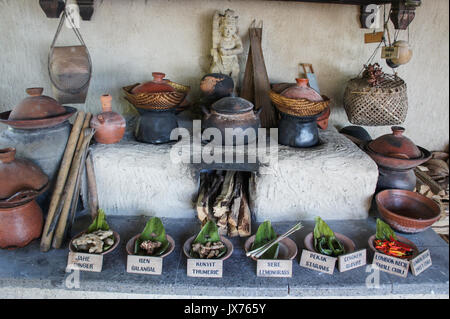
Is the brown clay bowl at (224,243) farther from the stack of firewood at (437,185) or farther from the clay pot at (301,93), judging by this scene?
the stack of firewood at (437,185)

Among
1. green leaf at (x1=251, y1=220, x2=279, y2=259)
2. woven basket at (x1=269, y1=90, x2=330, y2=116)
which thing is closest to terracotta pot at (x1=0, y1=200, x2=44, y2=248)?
green leaf at (x1=251, y1=220, x2=279, y2=259)

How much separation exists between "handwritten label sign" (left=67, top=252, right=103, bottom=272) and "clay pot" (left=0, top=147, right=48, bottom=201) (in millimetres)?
497

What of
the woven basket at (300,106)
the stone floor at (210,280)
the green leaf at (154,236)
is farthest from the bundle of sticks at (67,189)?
the woven basket at (300,106)

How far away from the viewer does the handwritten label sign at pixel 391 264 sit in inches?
71.2

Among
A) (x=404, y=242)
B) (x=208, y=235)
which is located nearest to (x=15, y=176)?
(x=208, y=235)

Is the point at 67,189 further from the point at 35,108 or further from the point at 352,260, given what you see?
the point at 352,260

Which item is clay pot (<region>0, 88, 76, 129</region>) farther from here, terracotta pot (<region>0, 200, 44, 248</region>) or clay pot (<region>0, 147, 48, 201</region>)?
terracotta pot (<region>0, 200, 44, 248</region>)

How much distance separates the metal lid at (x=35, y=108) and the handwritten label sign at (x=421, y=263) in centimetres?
240

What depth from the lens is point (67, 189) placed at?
2.06 meters

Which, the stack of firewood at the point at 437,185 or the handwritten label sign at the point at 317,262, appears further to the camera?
the stack of firewood at the point at 437,185

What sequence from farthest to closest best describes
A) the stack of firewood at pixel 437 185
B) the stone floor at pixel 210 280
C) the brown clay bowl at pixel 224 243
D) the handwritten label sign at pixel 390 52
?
the stack of firewood at pixel 437 185 < the handwritten label sign at pixel 390 52 < the brown clay bowl at pixel 224 243 < the stone floor at pixel 210 280

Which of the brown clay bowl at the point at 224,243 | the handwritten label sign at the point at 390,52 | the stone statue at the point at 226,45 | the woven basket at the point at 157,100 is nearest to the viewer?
the brown clay bowl at the point at 224,243

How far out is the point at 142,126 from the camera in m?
2.41

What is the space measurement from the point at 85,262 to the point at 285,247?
1.19 meters
